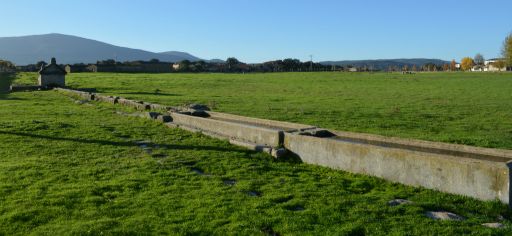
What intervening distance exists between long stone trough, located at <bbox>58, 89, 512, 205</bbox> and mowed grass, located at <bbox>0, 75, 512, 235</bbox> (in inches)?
9.4

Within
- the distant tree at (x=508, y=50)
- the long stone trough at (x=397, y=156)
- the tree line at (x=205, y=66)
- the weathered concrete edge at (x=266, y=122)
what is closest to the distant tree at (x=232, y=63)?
the tree line at (x=205, y=66)

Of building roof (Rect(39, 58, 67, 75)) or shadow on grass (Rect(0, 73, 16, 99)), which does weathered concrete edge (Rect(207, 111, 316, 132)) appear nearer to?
shadow on grass (Rect(0, 73, 16, 99))

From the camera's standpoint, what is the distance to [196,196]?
8.59 m

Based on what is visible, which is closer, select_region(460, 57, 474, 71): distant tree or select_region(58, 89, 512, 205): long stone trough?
select_region(58, 89, 512, 205): long stone trough

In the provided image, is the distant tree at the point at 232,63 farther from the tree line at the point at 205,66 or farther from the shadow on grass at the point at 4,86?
the shadow on grass at the point at 4,86

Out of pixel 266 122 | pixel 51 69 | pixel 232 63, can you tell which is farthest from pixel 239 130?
pixel 232 63

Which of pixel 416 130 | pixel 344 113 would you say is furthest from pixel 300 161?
A: pixel 344 113

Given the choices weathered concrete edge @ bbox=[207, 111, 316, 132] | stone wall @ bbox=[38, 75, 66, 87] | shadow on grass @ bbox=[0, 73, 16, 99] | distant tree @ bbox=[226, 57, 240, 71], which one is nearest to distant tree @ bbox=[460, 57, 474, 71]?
distant tree @ bbox=[226, 57, 240, 71]

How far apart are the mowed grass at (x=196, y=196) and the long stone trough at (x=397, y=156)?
0.24 m

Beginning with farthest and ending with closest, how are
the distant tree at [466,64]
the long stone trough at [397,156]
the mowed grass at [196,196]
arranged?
the distant tree at [466,64] < the long stone trough at [397,156] < the mowed grass at [196,196]

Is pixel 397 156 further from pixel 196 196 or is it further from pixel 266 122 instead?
pixel 266 122

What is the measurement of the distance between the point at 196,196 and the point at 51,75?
36968mm

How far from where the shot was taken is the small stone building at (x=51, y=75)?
136ft

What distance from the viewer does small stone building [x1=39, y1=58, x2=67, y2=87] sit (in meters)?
41.3
